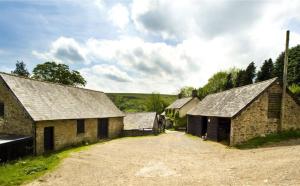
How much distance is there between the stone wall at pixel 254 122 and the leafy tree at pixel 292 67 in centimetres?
2932

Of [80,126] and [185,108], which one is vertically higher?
[185,108]

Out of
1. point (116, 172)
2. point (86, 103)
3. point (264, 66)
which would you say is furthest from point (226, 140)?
point (264, 66)

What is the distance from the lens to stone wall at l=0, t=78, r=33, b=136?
17.2 metres

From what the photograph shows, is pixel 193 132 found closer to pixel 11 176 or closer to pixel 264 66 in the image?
pixel 11 176

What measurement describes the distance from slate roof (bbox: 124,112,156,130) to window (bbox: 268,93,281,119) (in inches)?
696

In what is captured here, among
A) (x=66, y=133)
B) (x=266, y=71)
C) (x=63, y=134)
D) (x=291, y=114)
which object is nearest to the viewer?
(x=63, y=134)

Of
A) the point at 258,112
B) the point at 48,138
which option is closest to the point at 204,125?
the point at 258,112

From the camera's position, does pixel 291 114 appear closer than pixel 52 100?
No

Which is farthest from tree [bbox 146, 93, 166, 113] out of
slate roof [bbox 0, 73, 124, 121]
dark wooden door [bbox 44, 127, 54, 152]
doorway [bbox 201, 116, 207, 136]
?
dark wooden door [bbox 44, 127, 54, 152]

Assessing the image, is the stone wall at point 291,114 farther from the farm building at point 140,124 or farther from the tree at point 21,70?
the tree at point 21,70

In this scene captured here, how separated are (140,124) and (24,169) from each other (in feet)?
76.5

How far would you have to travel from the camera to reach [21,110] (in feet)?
57.5

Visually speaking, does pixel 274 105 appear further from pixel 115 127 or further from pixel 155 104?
pixel 155 104

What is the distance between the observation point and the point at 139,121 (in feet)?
120
